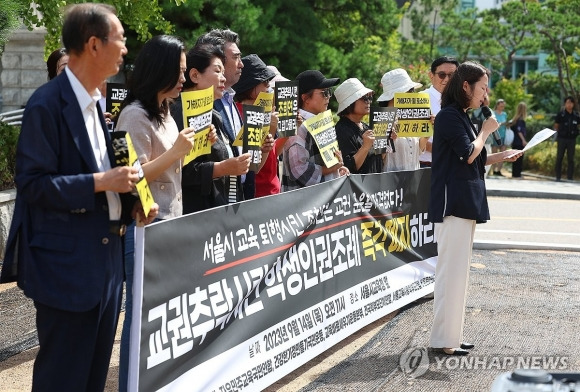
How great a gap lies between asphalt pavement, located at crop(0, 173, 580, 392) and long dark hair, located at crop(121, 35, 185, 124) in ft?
6.12

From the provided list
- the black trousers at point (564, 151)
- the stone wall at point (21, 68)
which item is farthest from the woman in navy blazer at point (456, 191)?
the black trousers at point (564, 151)

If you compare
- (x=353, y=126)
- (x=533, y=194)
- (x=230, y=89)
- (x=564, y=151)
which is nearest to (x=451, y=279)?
(x=353, y=126)

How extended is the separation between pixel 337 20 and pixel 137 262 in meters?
21.0

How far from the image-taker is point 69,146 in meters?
3.79

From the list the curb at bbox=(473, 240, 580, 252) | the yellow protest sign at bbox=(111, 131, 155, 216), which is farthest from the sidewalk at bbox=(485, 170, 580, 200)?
the yellow protest sign at bbox=(111, 131, 155, 216)

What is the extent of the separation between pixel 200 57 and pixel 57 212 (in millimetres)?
2207

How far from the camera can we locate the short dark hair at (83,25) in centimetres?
375

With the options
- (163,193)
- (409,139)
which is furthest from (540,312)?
(163,193)

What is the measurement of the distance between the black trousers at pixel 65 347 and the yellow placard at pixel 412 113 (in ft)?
14.9

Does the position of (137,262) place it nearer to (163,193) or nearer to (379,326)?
(163,193)

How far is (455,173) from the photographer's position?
657 cm

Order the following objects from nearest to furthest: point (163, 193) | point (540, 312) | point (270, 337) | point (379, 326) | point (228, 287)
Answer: point (163, 193) < point (228, 287) < point (270, 337) < point (379, 326) < point (540, 312)

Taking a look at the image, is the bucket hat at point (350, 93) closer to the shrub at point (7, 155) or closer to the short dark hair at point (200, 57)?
the short dark hair at point (200, 57)

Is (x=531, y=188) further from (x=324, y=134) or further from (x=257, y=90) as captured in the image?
(x=257, y=90)
